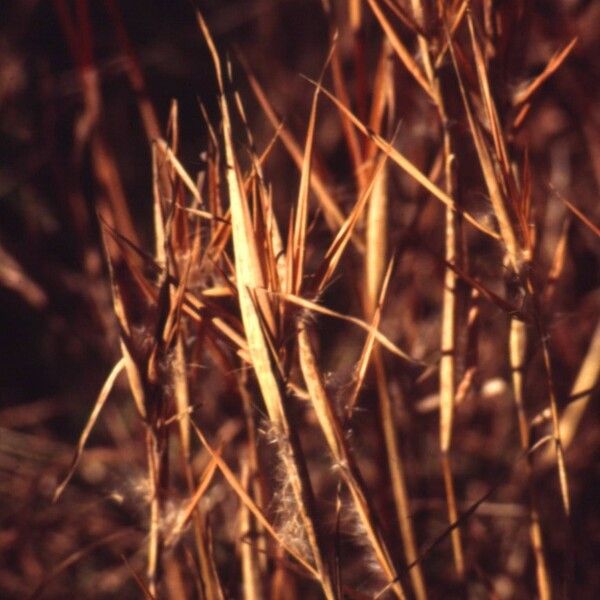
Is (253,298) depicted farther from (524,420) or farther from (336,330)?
(336,330)

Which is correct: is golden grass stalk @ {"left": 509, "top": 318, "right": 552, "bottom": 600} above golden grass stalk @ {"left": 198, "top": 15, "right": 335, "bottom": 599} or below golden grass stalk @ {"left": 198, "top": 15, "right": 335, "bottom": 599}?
below

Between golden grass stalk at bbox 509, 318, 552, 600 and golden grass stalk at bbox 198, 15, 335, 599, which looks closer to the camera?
golden grass stalk at bbox 198, 15, 335, 599

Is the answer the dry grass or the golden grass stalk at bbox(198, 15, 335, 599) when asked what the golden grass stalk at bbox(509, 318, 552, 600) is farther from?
the golden grass stalk at bbox(198, 15, 335, 599)

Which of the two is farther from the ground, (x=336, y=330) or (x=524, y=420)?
(x=524, y=420)

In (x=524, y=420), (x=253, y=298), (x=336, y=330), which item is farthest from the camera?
(x=336, y=330)

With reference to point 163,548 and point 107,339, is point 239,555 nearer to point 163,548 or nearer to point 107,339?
point 163,548

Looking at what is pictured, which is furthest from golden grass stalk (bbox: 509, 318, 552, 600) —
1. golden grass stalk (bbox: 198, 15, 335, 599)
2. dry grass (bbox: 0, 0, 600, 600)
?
golden grass stalk (bbox: 198, 15, 335, 599)

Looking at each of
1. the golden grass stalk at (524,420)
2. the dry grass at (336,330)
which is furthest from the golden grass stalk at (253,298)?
the golden grass stalk at (524,420)

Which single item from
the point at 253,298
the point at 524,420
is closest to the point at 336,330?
the point at 524,420

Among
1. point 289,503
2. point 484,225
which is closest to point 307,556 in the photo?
point 289,503
